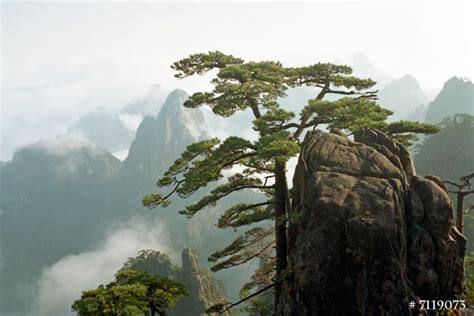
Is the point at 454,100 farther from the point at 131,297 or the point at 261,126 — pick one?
the point at 131,297

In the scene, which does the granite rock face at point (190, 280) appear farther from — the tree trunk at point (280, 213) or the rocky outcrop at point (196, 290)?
the tree trunk at point (280, 213)

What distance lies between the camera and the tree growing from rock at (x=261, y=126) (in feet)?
41.9

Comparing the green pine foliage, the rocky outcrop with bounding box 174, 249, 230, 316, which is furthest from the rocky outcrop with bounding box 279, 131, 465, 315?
the rocky outcrop with bounding box 174, 249, 230, 316

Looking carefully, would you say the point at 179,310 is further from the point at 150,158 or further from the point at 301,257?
the point at 150,158

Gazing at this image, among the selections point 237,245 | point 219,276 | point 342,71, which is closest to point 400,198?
point 342,71

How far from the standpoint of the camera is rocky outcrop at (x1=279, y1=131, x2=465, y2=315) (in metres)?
11.0

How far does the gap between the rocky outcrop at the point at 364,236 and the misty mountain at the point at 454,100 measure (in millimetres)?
97010

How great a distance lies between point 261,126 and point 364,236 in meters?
4.55

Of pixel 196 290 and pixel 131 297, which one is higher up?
pixel 131 297

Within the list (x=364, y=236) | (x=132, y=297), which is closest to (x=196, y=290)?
(x=132, y=297)

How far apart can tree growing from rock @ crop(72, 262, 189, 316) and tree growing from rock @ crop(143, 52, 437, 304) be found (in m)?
2.56

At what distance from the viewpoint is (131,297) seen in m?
11.1

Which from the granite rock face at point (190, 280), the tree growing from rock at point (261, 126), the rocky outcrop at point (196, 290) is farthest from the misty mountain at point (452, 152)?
the tree growing from rock at point (261, 126)

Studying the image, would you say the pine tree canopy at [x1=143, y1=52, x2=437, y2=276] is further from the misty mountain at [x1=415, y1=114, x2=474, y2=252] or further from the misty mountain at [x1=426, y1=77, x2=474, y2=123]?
the misty mountain at [x1=426, y1=77, x2=474, y2=123]
